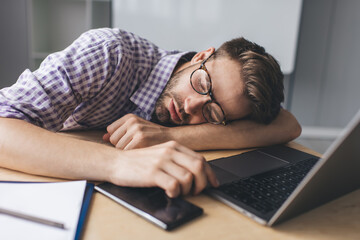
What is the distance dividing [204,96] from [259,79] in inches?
6.5

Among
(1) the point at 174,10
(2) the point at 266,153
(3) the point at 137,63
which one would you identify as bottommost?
(2) the point at 266,153

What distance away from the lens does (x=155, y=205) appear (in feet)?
1.56

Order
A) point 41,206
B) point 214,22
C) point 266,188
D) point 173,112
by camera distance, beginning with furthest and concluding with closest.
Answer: point 214,22
point 173,112
point 266,188
point 41,206

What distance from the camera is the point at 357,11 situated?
243 centimetres

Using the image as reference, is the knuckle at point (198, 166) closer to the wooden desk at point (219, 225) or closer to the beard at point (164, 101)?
the wooden desk at point (219, 225)

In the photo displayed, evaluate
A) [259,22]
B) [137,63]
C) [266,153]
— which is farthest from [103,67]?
[259,22]

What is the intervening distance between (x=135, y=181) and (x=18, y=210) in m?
0.18

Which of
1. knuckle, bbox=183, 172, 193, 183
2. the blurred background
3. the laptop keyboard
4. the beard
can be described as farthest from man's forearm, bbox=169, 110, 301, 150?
the blurred background

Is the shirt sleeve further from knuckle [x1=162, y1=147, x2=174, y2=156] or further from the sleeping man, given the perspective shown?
knuckle [x1=162, y1=147, x2=174, y2=156]

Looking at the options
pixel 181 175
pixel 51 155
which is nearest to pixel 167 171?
pixel 181 175

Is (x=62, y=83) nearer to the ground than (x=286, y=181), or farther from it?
farther from it

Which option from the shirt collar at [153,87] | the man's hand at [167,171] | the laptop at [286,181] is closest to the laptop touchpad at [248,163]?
the laptop at [286,181]

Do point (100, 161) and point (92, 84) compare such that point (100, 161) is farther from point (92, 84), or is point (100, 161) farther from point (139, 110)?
point (139, 110)

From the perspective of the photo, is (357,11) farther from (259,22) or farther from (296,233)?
(296,233)
